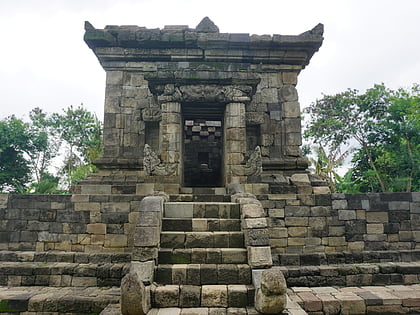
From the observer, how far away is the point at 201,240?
15.1 feet

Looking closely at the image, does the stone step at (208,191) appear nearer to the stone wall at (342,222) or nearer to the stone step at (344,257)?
the stone wall at (342,222)

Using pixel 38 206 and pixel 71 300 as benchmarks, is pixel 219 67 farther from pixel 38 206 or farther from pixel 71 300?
pixel 71 300

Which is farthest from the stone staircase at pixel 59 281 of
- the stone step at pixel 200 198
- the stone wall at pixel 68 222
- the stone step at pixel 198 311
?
the stone step at pixel 200 198

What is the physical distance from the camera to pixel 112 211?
592 cm

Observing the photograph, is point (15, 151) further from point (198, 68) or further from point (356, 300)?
point (356, 300)

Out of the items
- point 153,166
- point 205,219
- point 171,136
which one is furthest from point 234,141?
point 205,219

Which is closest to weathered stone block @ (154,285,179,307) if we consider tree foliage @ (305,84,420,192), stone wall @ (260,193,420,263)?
stone wall @ (260,193,420,263)

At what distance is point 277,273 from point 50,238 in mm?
4921

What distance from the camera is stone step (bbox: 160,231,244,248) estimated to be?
4.57 m

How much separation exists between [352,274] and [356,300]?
901 mm

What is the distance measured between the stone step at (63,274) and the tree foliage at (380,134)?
12198 millimetres

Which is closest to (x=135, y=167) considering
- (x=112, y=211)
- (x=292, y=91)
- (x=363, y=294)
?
(x=112, y=211)

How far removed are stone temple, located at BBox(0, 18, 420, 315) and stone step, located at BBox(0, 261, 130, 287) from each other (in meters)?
0.02

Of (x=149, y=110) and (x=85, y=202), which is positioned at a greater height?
(x=149, y=110)
